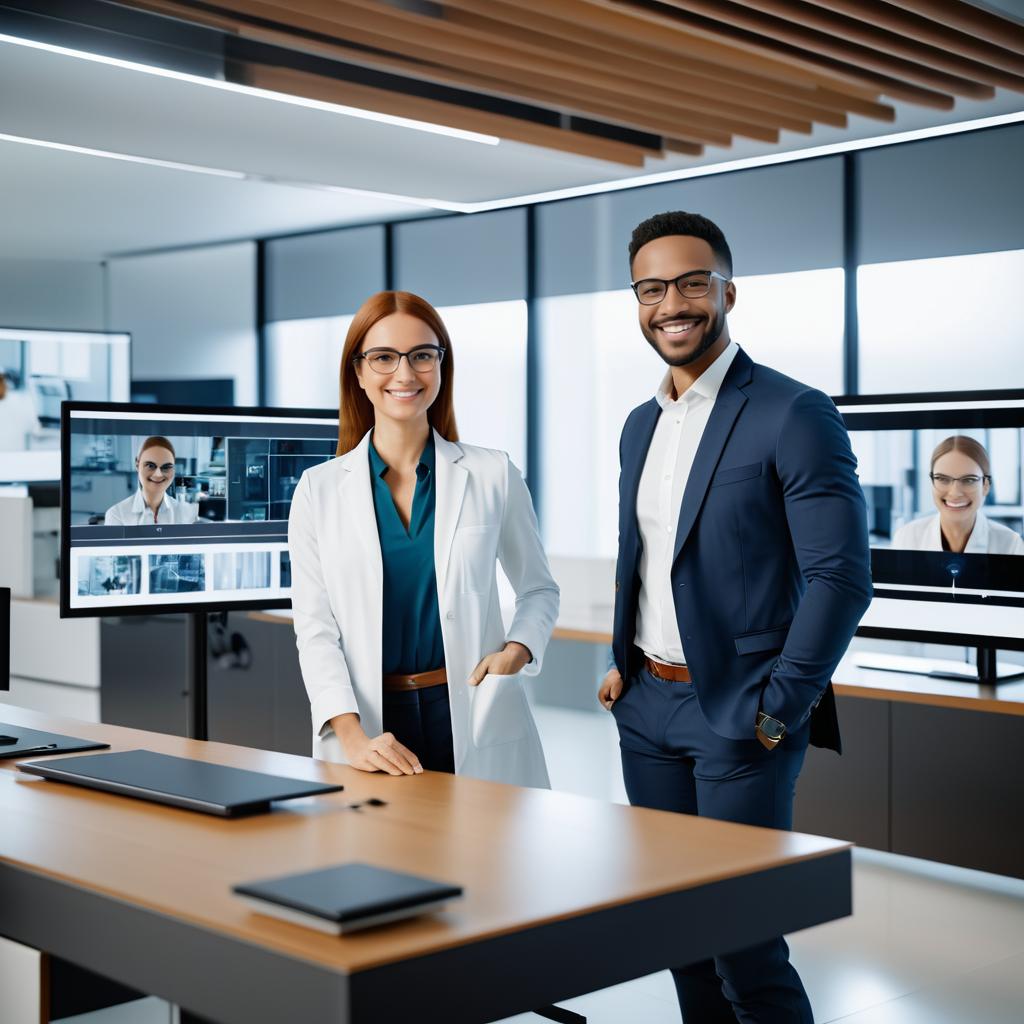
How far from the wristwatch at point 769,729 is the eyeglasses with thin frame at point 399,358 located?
2.83 ft

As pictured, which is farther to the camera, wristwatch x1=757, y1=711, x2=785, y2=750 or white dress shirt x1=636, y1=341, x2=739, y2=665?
white dress shirt x1=636, y1=341, x2=739, y2=665

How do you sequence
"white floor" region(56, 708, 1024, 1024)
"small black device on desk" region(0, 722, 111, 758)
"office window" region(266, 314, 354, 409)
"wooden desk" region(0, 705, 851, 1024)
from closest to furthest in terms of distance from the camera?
"wooden desk" region(0, 705, 851, 1024)
"small black device on desk" region(0, 722, 111, 758)
"white floor" region(56, 708, 1024, 1024)
"office window" region(266, 314, 354, 409)

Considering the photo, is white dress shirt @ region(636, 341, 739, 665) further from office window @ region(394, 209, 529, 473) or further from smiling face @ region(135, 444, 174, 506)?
office window @ region(394, 209, 529, 473)

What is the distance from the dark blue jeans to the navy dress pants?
1.07 feet

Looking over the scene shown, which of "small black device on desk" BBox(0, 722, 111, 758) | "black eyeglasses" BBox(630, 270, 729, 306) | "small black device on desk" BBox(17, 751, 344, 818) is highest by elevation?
"black eyeglasses" BBox(630, 270, 729, 306)

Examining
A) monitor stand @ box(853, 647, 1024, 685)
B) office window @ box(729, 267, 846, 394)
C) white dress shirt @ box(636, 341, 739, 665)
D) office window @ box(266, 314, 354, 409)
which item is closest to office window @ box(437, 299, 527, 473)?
office window @ box(266, 314, 354, 409)

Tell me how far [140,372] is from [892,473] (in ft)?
24.3

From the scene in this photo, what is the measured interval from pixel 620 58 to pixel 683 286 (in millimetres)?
2806

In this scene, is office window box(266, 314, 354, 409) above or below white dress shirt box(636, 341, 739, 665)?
above

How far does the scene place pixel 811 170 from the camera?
7.08 meters

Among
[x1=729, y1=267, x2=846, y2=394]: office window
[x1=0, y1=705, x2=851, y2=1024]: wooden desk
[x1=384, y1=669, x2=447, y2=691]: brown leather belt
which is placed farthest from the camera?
[x1=729, y1=267, x2=846, y2=394]: office window

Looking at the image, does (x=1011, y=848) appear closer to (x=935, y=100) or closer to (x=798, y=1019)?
(x=798, y=1019)

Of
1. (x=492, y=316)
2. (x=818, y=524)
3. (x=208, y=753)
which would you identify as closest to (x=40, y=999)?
(x=208, y=753)

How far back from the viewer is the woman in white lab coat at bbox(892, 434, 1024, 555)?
4164 millimetres
